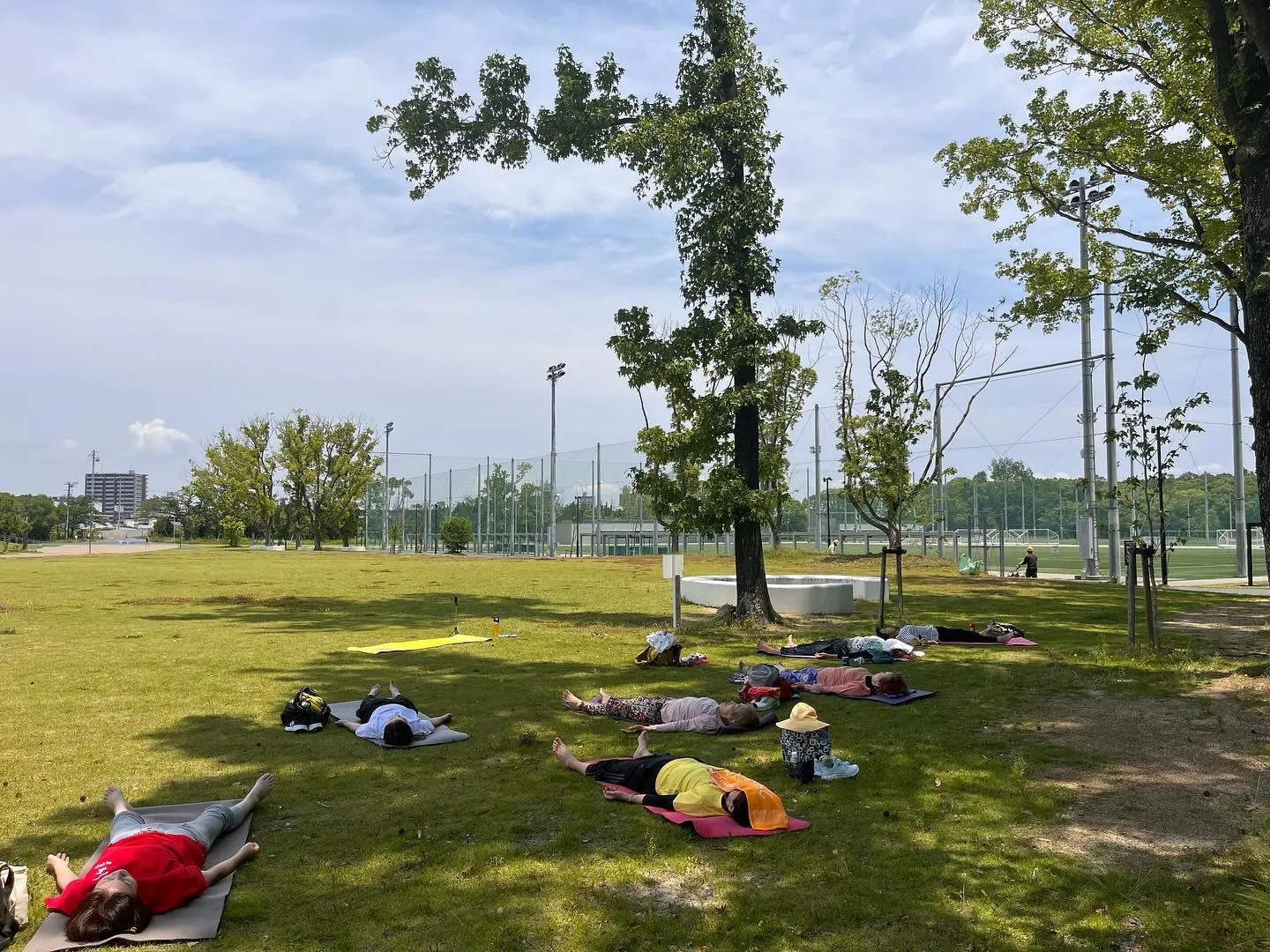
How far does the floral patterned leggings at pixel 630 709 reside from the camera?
23.8 ft

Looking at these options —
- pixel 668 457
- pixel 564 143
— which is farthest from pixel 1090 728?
pixel 564 143

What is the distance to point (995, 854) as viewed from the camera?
14.3ft

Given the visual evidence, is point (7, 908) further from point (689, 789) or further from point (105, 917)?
point (689, 789)

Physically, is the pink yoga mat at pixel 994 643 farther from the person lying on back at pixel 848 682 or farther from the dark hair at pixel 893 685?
the dark hair at pixel 893 685

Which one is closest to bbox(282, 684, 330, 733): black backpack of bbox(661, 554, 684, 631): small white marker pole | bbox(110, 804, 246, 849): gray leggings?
bbox(110, 804, 246, 849): gray leggings

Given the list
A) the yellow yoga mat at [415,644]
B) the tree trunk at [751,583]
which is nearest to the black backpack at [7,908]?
the yellow yoga mat at [415,644]

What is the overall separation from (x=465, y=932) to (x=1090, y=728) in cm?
545

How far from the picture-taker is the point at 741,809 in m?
4.75

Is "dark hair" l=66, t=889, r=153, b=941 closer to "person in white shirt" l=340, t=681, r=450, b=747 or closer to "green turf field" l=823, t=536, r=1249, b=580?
"person in white shirt" l=340, t=681, r=450, b=747

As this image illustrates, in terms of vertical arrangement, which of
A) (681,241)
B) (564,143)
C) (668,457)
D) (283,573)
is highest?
(564,143)

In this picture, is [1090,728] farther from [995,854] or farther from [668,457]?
[668,457]

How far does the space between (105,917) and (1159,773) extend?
19.2ft

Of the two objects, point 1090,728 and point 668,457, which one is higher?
point 668,457

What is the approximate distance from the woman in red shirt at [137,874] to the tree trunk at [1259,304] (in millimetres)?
8062
